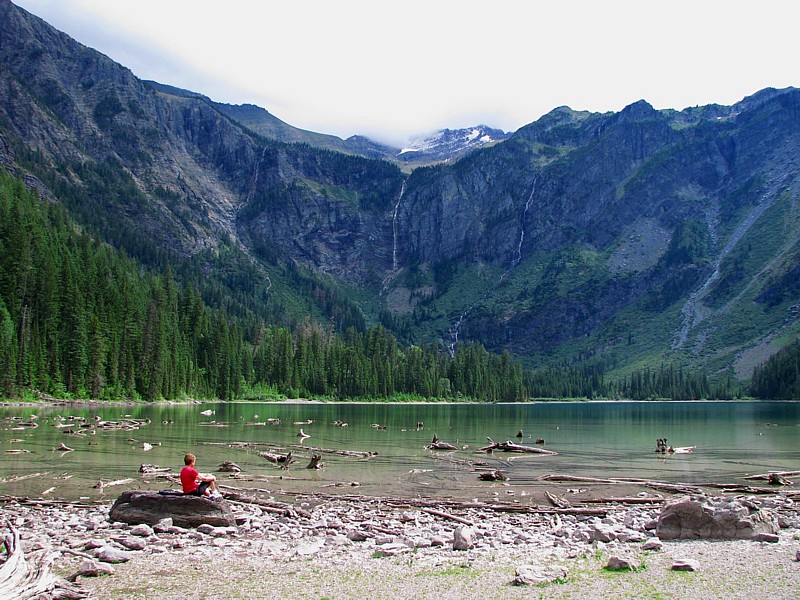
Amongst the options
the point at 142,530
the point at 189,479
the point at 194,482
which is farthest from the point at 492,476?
the point at 142,530

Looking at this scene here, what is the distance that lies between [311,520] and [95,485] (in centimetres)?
1319

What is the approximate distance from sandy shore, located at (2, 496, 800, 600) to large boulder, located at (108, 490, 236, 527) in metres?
0.53

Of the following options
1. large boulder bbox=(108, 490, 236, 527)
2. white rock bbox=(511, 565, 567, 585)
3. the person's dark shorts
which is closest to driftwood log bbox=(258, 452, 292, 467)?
the person's dark shorts

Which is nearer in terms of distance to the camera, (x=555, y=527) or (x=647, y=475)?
(x=555, y=527)

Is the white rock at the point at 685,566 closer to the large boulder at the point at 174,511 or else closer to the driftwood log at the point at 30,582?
the large boulder at the point at 174,511

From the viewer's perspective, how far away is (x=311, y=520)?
2273 cm

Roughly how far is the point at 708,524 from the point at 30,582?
19.9 metres

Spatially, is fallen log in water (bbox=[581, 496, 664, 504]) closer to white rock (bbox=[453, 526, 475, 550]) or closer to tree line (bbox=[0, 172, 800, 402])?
white rock (bbox=[453, 526, 475, 550])

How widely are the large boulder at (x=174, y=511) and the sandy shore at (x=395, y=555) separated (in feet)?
1.73

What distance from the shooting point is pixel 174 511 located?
2120 cm

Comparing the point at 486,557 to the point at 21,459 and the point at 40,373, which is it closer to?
the point at 21,459

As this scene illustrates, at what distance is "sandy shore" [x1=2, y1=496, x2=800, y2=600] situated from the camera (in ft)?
Result: 48.5

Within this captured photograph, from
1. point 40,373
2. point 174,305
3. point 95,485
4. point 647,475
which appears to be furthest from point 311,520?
point 174,305

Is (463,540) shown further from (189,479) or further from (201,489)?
(189,479)
